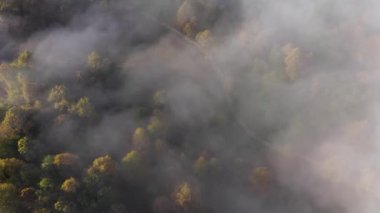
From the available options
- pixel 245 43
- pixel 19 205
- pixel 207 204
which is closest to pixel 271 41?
pixel 245 43

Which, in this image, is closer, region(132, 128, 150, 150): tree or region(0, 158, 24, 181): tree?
region(0, 158, 24, 181): tree

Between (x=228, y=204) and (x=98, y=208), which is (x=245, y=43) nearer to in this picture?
(x=228, y=204)

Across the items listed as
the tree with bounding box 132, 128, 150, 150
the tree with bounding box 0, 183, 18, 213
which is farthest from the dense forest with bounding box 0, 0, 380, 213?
the tree with bounding box 132, 128, 150, 150

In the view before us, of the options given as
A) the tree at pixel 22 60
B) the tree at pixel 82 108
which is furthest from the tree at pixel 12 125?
the tree at pixel 22 60

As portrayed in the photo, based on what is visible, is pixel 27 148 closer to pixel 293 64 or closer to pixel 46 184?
pixel 46 184

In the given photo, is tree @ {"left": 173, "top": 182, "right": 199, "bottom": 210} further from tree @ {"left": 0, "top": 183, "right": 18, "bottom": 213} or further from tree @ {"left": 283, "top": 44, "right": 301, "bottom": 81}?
tree @ {"left": 283, "top": 44, "right": 301, "bottom": 81}

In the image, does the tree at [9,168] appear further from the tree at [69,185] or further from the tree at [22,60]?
the tree at [22,60]

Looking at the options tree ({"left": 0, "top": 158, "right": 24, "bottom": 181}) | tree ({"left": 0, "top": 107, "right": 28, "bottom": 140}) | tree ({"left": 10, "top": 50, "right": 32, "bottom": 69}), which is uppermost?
tree ({"left": 10, "top": 50, "right": 32, "bottom": 69})

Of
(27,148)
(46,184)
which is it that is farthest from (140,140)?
(27,148)
